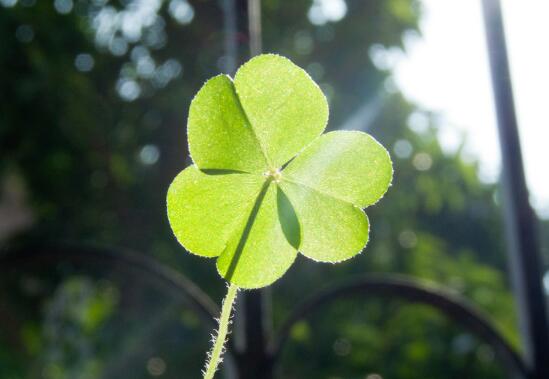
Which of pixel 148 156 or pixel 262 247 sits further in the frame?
Answer: pixel 148 156

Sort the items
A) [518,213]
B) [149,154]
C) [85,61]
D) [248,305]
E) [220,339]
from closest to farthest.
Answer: [220,339], [248,305], [518,213], [85,61], [149,154]

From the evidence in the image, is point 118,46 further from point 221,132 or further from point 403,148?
point 221,132

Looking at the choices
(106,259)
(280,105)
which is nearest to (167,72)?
(106,259)

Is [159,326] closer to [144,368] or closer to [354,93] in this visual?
[144,368]

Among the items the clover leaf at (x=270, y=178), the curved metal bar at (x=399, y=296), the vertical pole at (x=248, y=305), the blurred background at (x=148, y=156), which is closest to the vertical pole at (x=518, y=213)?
the curved metal bar at (x=399, y=296)

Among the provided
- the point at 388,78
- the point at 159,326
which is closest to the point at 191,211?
the point at 159,326

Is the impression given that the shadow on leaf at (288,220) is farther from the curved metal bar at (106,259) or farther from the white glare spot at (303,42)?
the white glare spot at (303,42)

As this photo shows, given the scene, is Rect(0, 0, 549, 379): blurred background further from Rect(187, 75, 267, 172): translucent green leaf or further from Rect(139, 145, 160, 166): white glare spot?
Rect(187, 75, 267, 172): translucent green leaf
